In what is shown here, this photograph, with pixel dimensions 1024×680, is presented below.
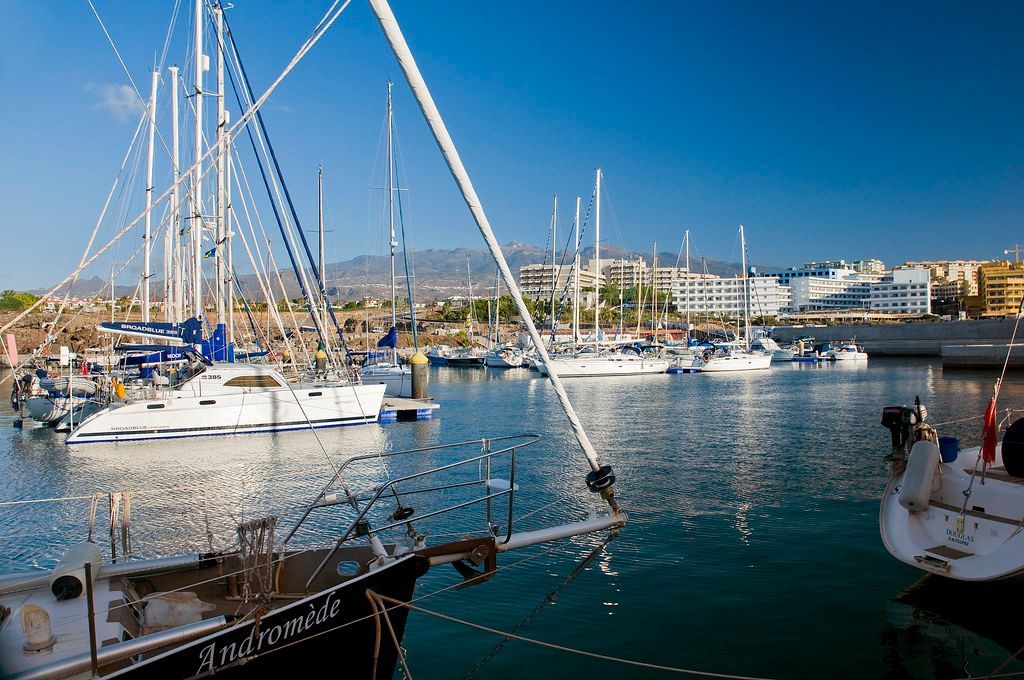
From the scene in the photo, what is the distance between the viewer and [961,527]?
34.3ft

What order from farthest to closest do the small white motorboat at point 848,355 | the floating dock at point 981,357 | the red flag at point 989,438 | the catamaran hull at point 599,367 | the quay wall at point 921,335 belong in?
the quay wall at point 921,335
the small white motorboat at point 848,355
the catamaran hull at point 599,367
the floating dock at point 981,357
the red flag at point 989,438

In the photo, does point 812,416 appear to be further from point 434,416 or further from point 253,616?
point 253,616

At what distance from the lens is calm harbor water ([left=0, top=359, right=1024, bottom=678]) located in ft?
30.0

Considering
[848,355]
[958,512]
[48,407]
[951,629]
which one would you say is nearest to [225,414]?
[48,407]

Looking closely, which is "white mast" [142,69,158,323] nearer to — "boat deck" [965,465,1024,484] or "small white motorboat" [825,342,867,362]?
"boat deck" [965,465,1024,484]

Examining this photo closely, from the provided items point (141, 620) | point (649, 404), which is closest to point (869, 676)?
point (141, 620)

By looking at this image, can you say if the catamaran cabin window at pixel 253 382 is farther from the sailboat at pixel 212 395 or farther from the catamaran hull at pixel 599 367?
the catamaran hull at pixel 599 367

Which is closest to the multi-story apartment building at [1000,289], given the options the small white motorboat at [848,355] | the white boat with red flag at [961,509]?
the small white motorboat at [848,355]

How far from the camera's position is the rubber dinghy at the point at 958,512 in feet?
31.3

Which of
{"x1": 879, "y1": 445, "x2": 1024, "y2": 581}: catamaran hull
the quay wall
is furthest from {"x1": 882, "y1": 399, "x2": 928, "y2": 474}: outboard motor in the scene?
the quay wall

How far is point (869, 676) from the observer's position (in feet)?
27.6

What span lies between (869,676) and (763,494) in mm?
9144

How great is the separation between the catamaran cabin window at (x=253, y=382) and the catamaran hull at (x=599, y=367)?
3592 centimetres

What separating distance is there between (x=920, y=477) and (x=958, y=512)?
677 millimetres
